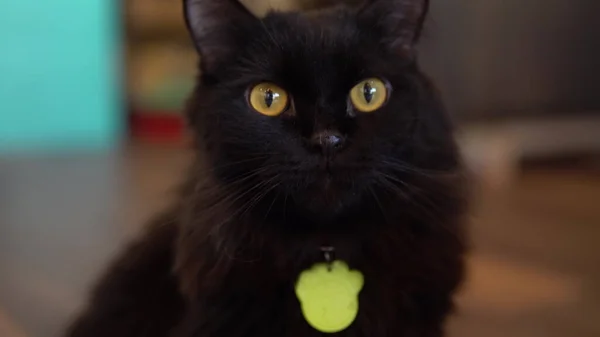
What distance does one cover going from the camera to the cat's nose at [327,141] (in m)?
0.92

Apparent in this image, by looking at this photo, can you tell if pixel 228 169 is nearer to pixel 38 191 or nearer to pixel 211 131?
pixel 211 131

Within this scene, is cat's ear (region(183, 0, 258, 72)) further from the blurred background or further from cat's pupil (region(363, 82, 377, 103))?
the blurred background

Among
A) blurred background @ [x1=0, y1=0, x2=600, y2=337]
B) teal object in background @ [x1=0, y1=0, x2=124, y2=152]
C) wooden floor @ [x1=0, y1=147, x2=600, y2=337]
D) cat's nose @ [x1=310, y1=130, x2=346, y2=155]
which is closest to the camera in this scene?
cat's nose @ [x1=310, y1=130, x2=346, y2=155]

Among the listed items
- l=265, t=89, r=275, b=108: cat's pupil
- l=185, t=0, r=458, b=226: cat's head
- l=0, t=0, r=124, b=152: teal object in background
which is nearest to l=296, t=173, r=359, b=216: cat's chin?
l=185, t=0, r=458, b=226: cat's head

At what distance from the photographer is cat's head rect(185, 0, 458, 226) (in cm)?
95

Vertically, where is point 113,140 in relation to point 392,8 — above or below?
below

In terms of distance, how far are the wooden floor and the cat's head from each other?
315 mm

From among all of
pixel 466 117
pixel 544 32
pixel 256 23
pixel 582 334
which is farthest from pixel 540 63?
pixel 256 23

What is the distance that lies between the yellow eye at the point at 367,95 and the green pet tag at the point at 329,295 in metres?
0.19

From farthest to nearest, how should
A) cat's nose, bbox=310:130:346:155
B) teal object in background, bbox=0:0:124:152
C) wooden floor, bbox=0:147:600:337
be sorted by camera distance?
teal object in background, bbox=0:0:124:152 → wooden floor, bbox=0:147:600:337 → cat's nose, bbox=310:130:346:155

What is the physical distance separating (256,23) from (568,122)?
2.12 metres

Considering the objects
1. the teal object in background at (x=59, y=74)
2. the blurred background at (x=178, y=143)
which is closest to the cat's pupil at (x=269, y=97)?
the blurred background at (x=178, y=143)

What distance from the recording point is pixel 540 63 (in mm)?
2879

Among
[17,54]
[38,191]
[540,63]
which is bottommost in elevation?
[38,191]
